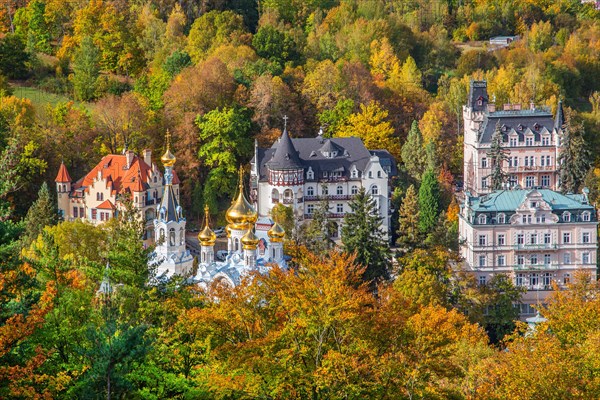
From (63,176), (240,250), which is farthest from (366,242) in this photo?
(63,176)

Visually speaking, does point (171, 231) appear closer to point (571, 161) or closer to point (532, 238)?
point (532, 238)

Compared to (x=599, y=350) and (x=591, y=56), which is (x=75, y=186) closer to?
(x=599, y=350)

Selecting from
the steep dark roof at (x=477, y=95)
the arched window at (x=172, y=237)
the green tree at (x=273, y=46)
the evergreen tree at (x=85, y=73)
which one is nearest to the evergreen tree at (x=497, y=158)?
the steep dark roof at (x=477, y=95)

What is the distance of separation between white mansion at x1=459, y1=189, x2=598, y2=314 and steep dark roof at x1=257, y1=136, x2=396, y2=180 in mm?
9674

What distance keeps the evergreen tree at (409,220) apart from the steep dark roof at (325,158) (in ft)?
14.0

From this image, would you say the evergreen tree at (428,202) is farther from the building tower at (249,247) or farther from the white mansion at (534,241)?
the building tower at (249,247)

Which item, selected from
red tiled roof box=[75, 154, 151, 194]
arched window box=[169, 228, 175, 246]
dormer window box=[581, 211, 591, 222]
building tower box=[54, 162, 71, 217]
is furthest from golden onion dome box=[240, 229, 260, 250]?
dormer window box=[581, 211, 591, 222]

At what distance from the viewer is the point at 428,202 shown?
79.4 metres

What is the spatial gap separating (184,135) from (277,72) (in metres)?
11.5

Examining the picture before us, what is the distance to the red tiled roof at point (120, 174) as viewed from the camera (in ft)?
254

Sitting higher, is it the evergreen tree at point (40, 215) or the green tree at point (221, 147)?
the green tree at point (221, 147)

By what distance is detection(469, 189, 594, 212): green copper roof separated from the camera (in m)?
73.2

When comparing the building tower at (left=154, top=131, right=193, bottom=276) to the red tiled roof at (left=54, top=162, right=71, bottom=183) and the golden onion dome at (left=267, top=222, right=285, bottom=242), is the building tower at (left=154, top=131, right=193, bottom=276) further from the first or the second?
the red tiled roof at (left=54, top=162, right=71, bottom=183)

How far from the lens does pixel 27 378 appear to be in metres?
37.7
